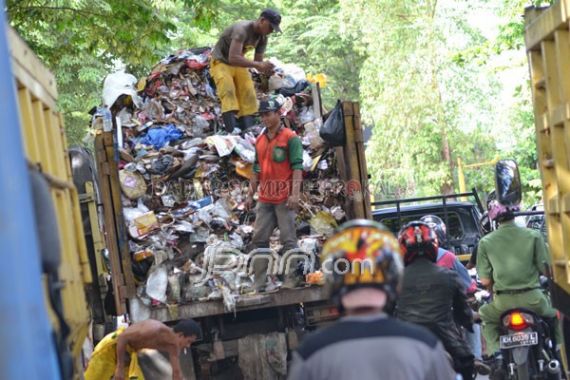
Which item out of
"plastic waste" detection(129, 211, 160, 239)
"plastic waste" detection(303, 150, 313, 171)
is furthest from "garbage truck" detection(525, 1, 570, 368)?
"plastic waste" detection(129, 211, 160, 239)

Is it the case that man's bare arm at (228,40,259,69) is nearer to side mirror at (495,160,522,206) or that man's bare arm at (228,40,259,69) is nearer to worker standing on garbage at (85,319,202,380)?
side mirror at (495,160,522,206)

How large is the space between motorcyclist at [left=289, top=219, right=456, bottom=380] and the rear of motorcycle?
4.62 m

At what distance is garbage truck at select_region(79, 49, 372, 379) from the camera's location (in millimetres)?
9922

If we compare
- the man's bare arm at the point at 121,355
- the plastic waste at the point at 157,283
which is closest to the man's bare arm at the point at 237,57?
the plastic waste at the point at 157,283

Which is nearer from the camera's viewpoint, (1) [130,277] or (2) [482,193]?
(1) [130,277]

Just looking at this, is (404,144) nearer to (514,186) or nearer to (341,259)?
(514,186)

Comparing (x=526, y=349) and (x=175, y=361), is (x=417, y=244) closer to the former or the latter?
(x=526, y=349)

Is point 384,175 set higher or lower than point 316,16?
lower

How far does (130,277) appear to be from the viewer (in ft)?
33.0

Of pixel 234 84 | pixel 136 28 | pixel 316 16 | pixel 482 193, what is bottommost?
pixel 482 193

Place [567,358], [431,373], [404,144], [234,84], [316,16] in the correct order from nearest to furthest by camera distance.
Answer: [431,373] < [567,358] < [234,84] < [404,144] < [316,16]

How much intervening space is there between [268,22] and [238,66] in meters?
0.58

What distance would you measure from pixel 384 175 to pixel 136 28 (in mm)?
20932

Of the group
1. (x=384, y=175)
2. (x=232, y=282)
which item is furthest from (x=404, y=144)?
(x=232, y=282)
